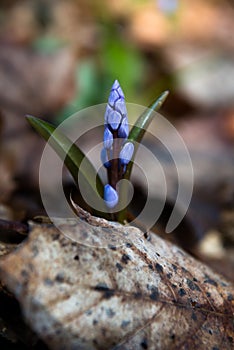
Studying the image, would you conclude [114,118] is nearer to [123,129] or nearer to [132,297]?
[123,129]

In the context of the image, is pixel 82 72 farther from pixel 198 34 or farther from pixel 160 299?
pixel 160 299

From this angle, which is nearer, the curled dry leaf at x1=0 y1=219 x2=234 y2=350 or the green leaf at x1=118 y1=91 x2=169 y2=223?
the curled dry leaf at x1=0 y1=219 x2=234 y2=350

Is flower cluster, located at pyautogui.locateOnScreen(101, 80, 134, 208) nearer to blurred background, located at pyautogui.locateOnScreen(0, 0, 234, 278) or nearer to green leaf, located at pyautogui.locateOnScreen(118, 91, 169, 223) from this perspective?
green leaf, located at pyautogui.locateOnScreen(118, 91, 169, 223)

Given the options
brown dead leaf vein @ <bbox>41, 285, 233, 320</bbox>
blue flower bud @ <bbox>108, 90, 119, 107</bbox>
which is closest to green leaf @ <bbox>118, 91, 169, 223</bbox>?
blue flower bud @ <bbox>108, 90, 119, 107</bbox>

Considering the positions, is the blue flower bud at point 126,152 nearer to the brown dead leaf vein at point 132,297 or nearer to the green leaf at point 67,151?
the green leaf at point 67,151

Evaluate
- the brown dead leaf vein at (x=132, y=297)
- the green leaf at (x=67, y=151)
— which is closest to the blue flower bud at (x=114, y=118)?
the green leaf at (x=67, y=151)

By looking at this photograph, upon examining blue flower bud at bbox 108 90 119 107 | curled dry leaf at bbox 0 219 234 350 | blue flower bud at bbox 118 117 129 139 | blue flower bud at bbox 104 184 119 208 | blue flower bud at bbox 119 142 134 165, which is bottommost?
curled dry leaf at bbox 0 219 234 350

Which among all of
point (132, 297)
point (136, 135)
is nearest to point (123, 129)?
point (136, 135)

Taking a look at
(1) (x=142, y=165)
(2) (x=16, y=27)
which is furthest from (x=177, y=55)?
(1) (x=142, y=165)
